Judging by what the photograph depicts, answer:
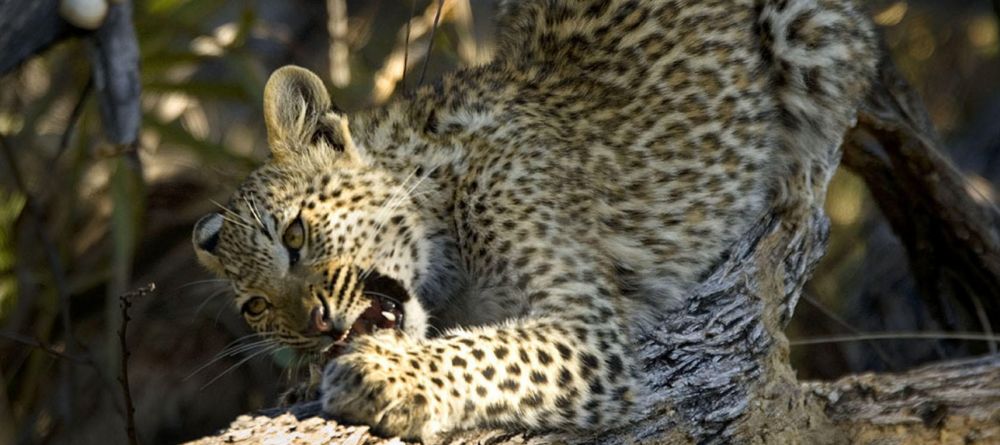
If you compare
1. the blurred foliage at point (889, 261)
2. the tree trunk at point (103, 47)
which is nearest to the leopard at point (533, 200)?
the tree trunk at point (103, 47)

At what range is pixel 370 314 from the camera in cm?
499

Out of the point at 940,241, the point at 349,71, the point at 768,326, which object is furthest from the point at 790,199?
the point at 349,71

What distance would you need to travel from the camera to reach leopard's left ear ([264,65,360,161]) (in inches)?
208

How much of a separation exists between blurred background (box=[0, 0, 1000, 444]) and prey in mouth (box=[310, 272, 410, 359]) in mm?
2641

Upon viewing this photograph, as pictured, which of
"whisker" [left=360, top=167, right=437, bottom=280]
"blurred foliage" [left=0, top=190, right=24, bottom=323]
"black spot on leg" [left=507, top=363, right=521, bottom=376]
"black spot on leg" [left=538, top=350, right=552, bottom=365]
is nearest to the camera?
"black spot on leg" [left=507, top=363, right=521, bottom=376]

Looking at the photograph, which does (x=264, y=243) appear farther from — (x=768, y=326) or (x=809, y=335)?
A: (x=809, y=335)

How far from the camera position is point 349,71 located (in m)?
9.76

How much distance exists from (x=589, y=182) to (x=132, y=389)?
4.57 meters

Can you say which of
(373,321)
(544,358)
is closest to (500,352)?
(544,358)

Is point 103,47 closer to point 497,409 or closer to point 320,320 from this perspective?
point 320,320

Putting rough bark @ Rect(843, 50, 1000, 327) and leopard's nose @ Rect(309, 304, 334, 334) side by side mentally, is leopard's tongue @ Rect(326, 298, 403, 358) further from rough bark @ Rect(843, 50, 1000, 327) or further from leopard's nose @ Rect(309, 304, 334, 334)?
rough bark @ Rect(843, 50, 1000, 327)

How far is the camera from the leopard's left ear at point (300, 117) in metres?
5.29

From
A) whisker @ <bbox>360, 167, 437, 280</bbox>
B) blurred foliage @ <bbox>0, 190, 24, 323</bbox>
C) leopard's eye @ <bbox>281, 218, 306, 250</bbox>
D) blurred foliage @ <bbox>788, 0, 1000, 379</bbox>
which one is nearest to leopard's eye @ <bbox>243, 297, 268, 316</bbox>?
leopard's eye @ <bbox>281, 218, 306, 250</bbox>

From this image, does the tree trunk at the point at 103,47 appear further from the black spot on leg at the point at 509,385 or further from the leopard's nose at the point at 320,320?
the black spot on leg at the point at 509,385
